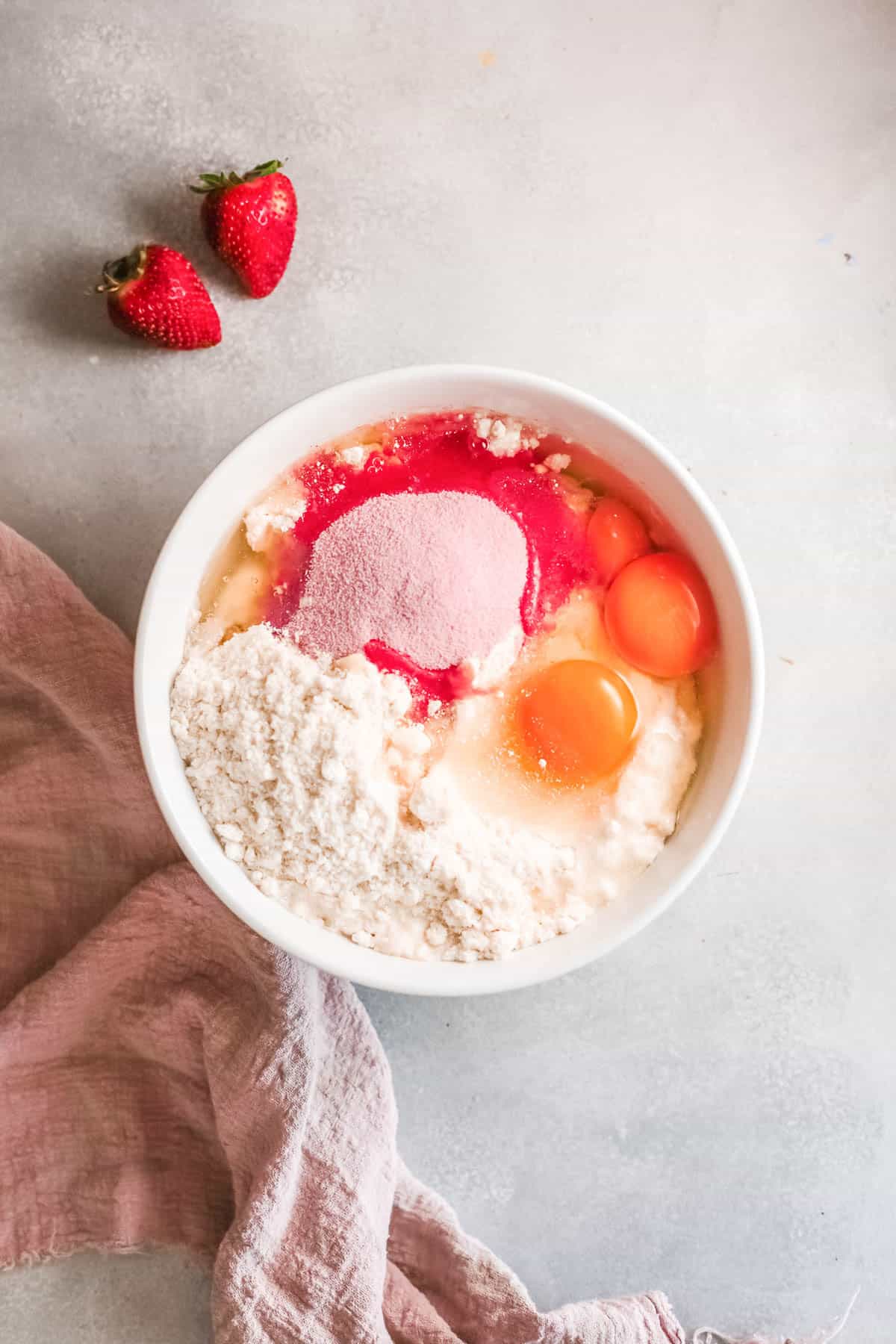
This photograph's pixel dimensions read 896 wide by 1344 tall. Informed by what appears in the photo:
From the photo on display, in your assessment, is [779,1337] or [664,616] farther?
[779,1337]

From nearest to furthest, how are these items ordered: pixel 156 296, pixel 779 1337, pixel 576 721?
pixel 576 721
pixel 156 296
pixel 779 1337

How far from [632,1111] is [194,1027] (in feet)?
1.80

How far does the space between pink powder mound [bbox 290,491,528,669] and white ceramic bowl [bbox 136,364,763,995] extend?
99mm

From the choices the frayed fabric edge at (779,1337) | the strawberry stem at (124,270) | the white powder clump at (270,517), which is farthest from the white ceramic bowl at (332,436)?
the frayed fabric edge at (779,1337)

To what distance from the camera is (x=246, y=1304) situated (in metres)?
1.21

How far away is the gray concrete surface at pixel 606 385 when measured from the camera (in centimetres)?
132

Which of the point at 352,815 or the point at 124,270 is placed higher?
the point at 124,270

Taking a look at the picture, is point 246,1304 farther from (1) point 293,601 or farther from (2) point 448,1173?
(1) point 293,601

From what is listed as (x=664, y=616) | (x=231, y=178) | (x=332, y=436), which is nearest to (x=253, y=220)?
(x=231, y=178)

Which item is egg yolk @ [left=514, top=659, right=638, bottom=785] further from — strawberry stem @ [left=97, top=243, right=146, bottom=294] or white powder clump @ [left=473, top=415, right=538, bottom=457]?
strawberry stem @ [left=97, top=243, right=146, bottom=294]

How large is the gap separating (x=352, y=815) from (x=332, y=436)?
39 cm

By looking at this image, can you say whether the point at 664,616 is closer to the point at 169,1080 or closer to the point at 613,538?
the point at 613,538

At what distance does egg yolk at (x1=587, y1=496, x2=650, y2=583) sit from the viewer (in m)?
1.18

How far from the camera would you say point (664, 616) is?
114cm
